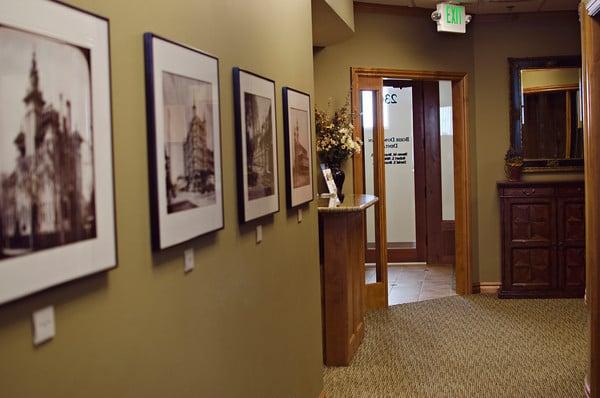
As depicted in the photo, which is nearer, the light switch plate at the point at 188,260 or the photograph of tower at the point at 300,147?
the light switch plate at the point at 188,260

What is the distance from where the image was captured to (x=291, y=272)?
3676 mm

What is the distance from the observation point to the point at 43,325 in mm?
1448

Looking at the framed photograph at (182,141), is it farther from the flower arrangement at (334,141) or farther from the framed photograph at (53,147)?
the flower arrangement at (334,141)

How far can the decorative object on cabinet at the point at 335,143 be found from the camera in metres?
6.58

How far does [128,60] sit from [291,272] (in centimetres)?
197

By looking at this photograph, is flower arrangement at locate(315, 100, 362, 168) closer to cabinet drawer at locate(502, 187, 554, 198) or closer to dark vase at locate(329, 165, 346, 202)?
dark vase at locate(329, 165, 346, 202)

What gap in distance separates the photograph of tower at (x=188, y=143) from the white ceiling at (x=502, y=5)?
4817 millimetres

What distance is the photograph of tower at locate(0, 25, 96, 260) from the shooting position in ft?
4.38

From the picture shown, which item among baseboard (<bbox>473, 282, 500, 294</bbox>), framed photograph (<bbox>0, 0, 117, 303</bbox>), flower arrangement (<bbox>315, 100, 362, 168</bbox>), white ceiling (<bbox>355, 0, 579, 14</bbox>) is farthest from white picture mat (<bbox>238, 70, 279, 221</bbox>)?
baseboard (<bbox>473, 282, 500, 294</bbox>)

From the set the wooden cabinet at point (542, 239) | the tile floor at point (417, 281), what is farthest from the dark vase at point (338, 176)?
the wooden cabinet at point (542, 239)

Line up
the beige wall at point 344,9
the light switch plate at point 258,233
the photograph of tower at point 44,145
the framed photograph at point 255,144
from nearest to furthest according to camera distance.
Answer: the photograph of tower at point 44,145 → the framed photograph at point 255,144 → the light switch plate at point 258,233 → the beige wall at point 344,9

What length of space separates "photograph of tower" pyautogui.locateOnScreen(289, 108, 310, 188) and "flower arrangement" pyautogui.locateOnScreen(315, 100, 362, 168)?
7.93ft

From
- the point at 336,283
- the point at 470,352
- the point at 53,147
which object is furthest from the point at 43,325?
the point at 470,352

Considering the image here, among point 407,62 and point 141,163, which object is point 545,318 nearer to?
point 407,62
